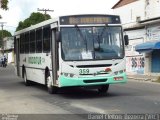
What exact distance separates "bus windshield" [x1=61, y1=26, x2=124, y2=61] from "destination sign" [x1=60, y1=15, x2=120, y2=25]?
21 cm

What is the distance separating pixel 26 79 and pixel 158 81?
8.96 meters

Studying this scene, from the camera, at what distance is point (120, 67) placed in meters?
16.0

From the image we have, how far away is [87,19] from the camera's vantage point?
16.0 metres

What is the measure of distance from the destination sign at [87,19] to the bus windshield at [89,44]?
0.21 m

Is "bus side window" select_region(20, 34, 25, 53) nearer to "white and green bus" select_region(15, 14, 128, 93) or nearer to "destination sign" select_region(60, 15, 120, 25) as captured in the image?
"white and green bus" select_region(15, 14, 128, 93)

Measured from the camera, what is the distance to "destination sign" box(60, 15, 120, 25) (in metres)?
15.9

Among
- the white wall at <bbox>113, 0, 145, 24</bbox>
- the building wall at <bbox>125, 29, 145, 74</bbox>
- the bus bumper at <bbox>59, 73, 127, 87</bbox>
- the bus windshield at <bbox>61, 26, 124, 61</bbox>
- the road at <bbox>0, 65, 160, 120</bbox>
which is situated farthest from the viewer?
the white wall at <bbox>113, 0, 145, 24</bbox>

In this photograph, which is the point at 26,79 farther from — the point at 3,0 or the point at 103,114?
the point at 103,114

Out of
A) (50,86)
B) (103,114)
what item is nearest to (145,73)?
(50,86)

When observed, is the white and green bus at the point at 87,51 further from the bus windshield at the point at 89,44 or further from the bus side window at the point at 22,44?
the bus side window at the point at 22,44

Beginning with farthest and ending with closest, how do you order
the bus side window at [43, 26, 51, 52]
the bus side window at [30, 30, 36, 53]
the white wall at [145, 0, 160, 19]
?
the white wall at [145, 0, 160, 19], the bus side window at [30, 30, 36, 53], the bus side window at [43, 26, 51, 52]

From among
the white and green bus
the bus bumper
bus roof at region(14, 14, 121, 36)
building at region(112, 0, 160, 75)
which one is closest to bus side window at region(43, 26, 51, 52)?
the white and green bus

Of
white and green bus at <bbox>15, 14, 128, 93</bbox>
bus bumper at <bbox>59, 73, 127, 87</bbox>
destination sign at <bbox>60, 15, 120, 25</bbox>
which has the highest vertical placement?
destination sign at <bbox>60, 15, 120, 25</bbox>

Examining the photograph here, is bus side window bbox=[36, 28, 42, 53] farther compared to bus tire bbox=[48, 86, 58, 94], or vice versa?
bus side window bbox=[36, 28, 42, 53]
